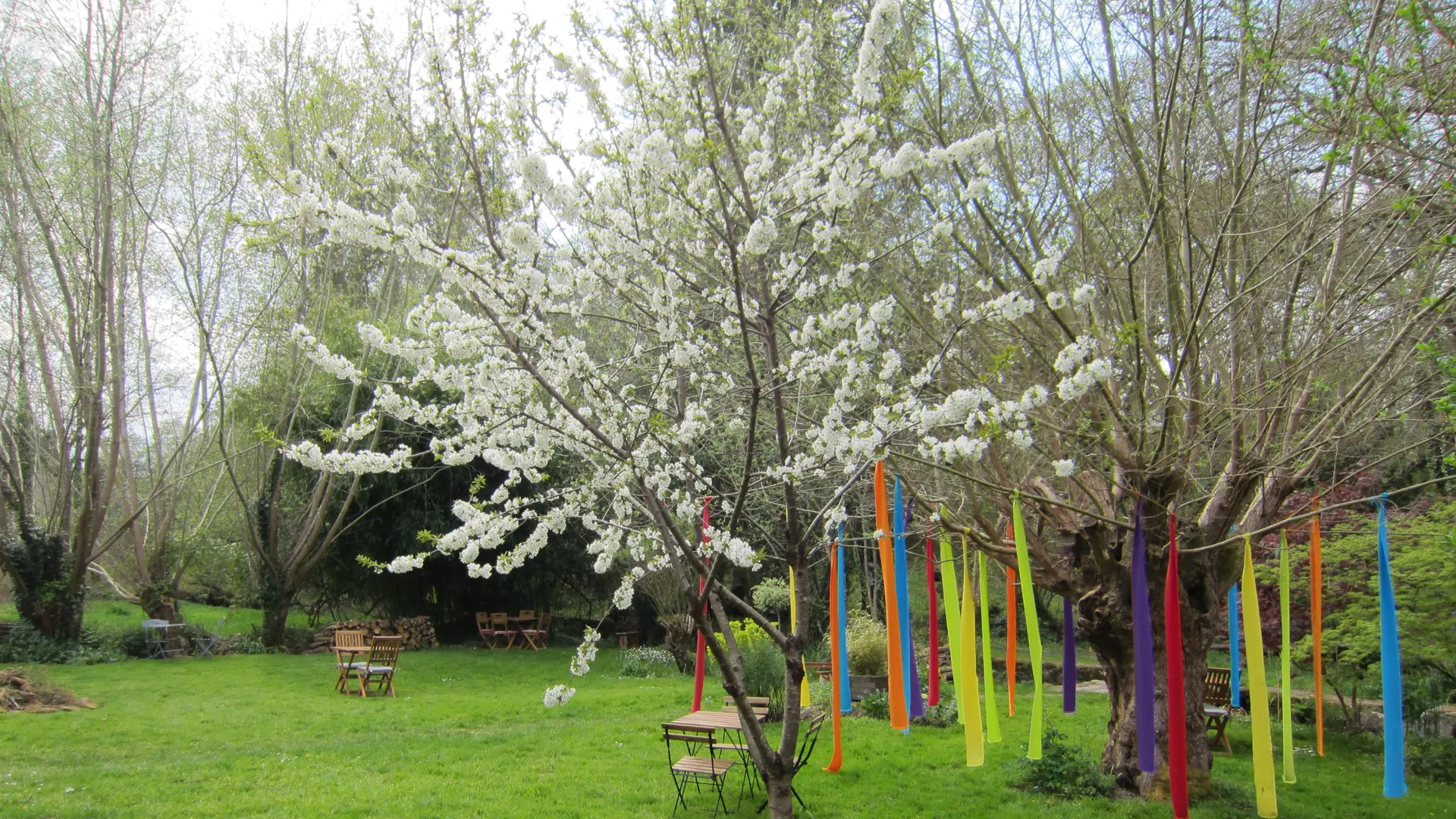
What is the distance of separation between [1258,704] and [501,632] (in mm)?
13976

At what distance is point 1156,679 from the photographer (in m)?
6.80

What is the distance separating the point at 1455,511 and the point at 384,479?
597 inches

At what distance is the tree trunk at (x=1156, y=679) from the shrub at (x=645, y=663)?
330 inches

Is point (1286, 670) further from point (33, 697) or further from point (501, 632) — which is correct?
point (501, 632)

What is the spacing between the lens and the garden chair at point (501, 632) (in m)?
16.9

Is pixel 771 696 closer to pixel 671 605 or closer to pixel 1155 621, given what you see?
pixel 1155 621

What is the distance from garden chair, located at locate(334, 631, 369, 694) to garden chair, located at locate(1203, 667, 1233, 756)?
10.1m

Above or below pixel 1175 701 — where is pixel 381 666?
below

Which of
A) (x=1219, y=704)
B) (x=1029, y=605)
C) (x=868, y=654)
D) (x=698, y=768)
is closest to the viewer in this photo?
(x=1029, y=605)

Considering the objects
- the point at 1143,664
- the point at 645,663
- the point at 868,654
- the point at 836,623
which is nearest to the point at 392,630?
the point at 645,663

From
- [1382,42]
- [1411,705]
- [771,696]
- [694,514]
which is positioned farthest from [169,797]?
[1411,705]

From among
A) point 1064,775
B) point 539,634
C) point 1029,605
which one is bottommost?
point 539,634

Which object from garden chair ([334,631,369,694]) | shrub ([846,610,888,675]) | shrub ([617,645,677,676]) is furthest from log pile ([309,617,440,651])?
shrub ([846,610,888,675])

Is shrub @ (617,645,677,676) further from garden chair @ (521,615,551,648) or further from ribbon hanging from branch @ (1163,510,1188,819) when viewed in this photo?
ribbon hanging from branch @ (1163,510,1188,819)
